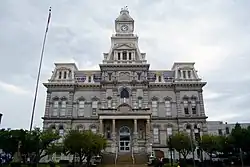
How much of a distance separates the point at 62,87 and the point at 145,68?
663 inches

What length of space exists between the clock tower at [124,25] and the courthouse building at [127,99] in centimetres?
384

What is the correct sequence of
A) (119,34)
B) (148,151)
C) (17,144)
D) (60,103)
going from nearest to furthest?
1. (17,144)
2. (148,151)
3. (60,103)
4. (119,34)

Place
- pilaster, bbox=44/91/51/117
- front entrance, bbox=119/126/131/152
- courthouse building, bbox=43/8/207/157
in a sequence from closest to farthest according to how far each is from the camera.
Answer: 1. front entrance, bbox=119/126/131/152
2. courthouse building, bbox=43/8/207/157
3. pilaster, bbox=44/91/51/117

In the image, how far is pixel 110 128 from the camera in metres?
48.5

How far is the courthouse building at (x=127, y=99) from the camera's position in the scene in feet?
160

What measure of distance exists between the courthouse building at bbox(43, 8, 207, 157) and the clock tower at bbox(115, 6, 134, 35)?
12.6ft

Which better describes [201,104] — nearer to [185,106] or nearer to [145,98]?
[185,106]

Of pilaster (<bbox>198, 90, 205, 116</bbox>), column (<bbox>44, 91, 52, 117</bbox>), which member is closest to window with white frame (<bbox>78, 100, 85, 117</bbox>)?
column (<bbox>44, 91, 52, 117</bbox>)

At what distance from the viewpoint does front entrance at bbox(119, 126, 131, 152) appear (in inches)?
1901

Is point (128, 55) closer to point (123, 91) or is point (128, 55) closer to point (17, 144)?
point (123, 91)

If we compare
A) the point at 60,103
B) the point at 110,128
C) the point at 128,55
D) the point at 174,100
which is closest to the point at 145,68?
the point at 128,55

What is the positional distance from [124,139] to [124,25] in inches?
1003

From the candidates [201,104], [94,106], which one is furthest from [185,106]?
[94,106]

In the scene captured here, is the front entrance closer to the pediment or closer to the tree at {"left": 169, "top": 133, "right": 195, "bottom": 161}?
the tree at {"left": 169, "top": 133, "right": 195, "bottom": 161}
